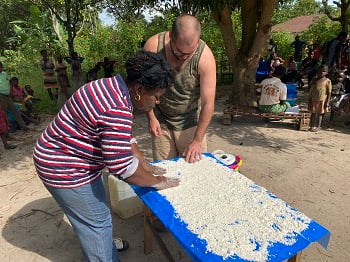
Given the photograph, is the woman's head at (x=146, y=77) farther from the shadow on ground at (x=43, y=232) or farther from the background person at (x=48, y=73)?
the background person at (x=48, y=73)

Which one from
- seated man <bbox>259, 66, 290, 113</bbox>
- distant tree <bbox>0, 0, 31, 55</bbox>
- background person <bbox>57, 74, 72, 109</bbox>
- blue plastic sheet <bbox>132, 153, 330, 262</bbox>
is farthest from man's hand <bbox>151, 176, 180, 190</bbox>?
distant tree <bbox>0, 0, 31, 55</bbox>

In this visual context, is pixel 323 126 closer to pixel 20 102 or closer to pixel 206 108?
pixel 206 108

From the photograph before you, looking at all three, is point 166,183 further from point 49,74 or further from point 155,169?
point 49,74

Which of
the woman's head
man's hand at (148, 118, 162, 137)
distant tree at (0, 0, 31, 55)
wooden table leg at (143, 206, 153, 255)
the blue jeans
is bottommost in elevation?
wooden table leg at (143, 206, 153, 255)

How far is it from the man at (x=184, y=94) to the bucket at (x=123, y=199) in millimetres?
471

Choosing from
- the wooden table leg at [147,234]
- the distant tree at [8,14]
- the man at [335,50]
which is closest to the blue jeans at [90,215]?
the wooden table leg at [147,234]

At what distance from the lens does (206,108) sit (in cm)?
215

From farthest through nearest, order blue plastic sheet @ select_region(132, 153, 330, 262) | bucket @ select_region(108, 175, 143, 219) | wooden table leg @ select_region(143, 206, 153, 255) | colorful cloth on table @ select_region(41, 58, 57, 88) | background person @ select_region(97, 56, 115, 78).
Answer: background person @ select_region(97, 56, 115, 78)
colorful cloth on table @ select_region(41, 58, 57, 88)
bucket @ select_region(108, 175, 143, 219)
wooden table leg @ select_region(143, 206, 153, 255)
blue plastic sheet @ select_region(132, 153, 330, 262)

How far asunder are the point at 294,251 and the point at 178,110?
4.49 feet

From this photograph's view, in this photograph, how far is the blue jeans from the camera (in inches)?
60.9

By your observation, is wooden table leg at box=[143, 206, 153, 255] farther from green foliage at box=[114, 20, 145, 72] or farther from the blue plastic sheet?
green foliage at box=[114, 20, 145, 72]

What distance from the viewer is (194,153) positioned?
2182 mm

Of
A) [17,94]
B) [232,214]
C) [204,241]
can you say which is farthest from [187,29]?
[17,94]

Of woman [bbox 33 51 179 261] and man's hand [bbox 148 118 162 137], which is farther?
man's hand [bbox 148 118 162 137]
